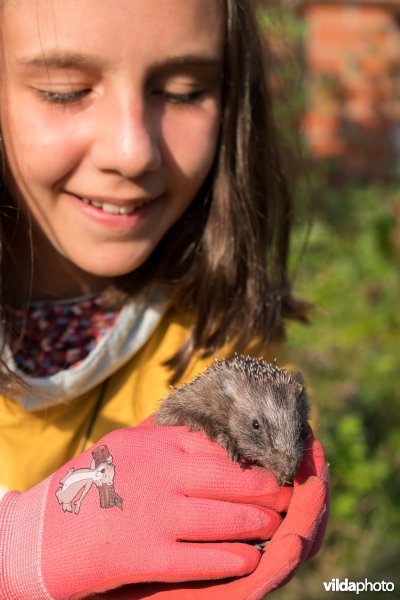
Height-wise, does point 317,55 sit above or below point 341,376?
above

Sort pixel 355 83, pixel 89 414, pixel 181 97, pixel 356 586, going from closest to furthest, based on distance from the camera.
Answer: pixel 181 97 < pixel 89 414 < pixel 356 586 < pixel 355 83

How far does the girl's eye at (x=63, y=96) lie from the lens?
8.41 ft

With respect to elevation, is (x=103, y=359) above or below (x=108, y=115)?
below

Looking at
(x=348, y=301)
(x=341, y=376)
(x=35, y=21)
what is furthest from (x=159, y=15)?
(x=348, y=301)

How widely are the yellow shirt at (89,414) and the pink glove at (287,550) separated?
30.1 inches

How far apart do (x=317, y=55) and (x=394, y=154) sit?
130 centimetres

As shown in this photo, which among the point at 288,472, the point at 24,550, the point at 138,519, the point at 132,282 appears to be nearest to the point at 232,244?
the point at 132,282

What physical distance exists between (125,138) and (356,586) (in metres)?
2.52

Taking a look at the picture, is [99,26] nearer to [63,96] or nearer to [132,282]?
[63,96]

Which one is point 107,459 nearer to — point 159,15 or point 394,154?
point 159,15

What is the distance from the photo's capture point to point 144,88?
8.41 ft

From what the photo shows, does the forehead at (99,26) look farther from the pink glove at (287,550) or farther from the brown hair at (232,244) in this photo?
the pink glove at (287,550)

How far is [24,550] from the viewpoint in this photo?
2213 mm

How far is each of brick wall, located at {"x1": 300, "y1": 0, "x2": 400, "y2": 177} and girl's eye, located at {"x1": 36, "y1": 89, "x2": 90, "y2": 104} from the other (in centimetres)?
584
